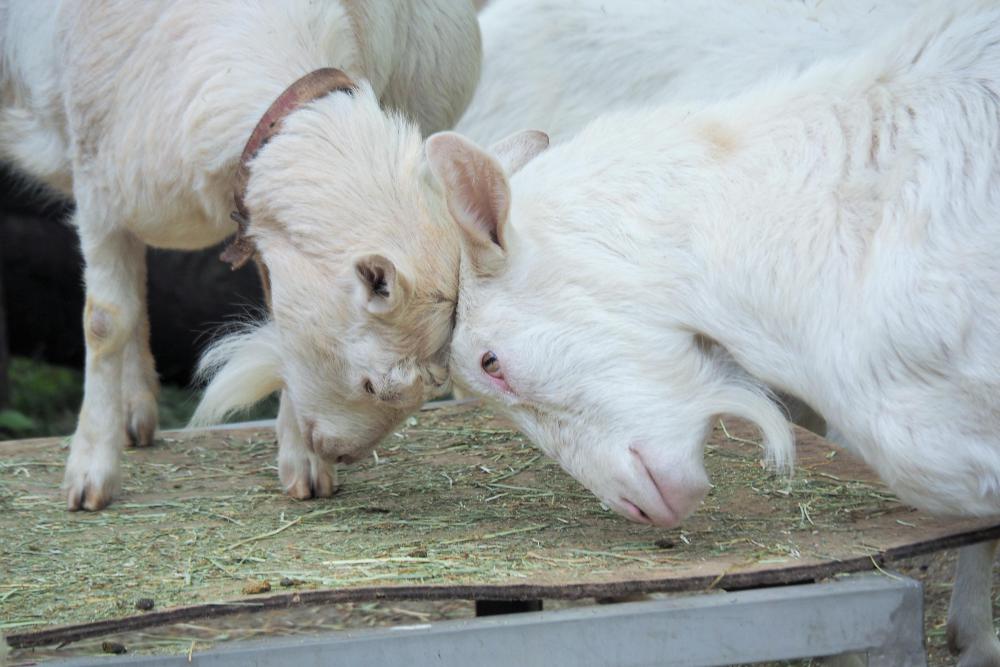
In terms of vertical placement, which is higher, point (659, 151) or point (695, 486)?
point (659, 151)

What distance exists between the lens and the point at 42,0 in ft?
→ 12.7

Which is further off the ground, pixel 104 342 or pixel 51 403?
pixel 104 342

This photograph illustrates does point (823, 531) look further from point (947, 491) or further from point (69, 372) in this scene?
point (69, 372)

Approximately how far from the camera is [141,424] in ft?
14.7

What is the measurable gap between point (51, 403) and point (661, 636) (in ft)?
21.2

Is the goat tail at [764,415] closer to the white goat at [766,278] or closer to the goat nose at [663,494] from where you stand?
the white goat at [766,278]

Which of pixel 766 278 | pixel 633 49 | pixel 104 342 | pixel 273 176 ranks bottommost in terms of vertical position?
pixel 104 342

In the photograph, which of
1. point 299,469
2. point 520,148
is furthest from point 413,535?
point 520,148

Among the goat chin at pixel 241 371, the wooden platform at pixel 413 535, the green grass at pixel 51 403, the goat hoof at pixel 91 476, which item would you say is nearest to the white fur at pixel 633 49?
the wooden platform at pixel 413 535

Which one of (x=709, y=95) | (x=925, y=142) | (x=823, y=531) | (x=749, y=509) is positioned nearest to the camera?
(x=925, y=142)

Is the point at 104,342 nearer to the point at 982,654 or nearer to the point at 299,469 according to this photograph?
the point at 299,469

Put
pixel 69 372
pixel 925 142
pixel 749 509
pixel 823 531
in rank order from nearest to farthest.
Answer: pixel 925 142 < pixel 823 531 < pixel 749 509 < pixel 69 372

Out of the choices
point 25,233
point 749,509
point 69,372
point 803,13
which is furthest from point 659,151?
point 69,372

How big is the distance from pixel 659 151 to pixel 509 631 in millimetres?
1213
